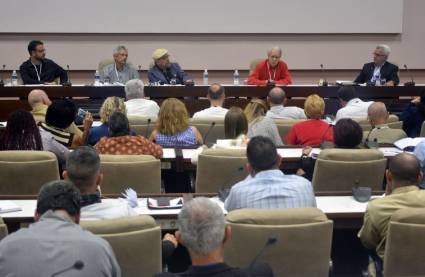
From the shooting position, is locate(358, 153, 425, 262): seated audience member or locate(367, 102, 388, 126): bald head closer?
locate(358, 153, 425, 262): seated audience member

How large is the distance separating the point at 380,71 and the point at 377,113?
379 centimetres

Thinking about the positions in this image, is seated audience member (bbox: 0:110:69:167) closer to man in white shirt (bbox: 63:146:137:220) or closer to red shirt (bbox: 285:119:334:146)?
man in white shirt (bbox: 63:146:137:220)

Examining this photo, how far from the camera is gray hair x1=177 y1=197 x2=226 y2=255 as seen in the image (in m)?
2.32

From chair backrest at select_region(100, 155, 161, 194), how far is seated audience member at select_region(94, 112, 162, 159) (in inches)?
19.0

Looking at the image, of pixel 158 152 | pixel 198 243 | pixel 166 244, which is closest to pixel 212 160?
pixel 158 152

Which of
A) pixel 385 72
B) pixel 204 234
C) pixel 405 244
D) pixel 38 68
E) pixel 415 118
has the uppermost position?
pixel 38 68

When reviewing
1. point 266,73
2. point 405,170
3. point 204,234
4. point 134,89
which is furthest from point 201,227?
point 266,73

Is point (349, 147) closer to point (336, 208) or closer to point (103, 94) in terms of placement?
point (336, 208)

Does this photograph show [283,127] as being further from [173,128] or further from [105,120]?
[105,120]

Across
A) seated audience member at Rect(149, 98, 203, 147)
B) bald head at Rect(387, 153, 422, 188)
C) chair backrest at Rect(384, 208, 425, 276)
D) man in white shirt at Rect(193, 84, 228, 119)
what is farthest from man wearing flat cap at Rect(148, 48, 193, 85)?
chair backrest at Rect(384, 208, 425, 276)

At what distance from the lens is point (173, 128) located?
221 inches

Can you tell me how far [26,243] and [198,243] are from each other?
0.61 meters

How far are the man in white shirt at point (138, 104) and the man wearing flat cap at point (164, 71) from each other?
5.60ft
